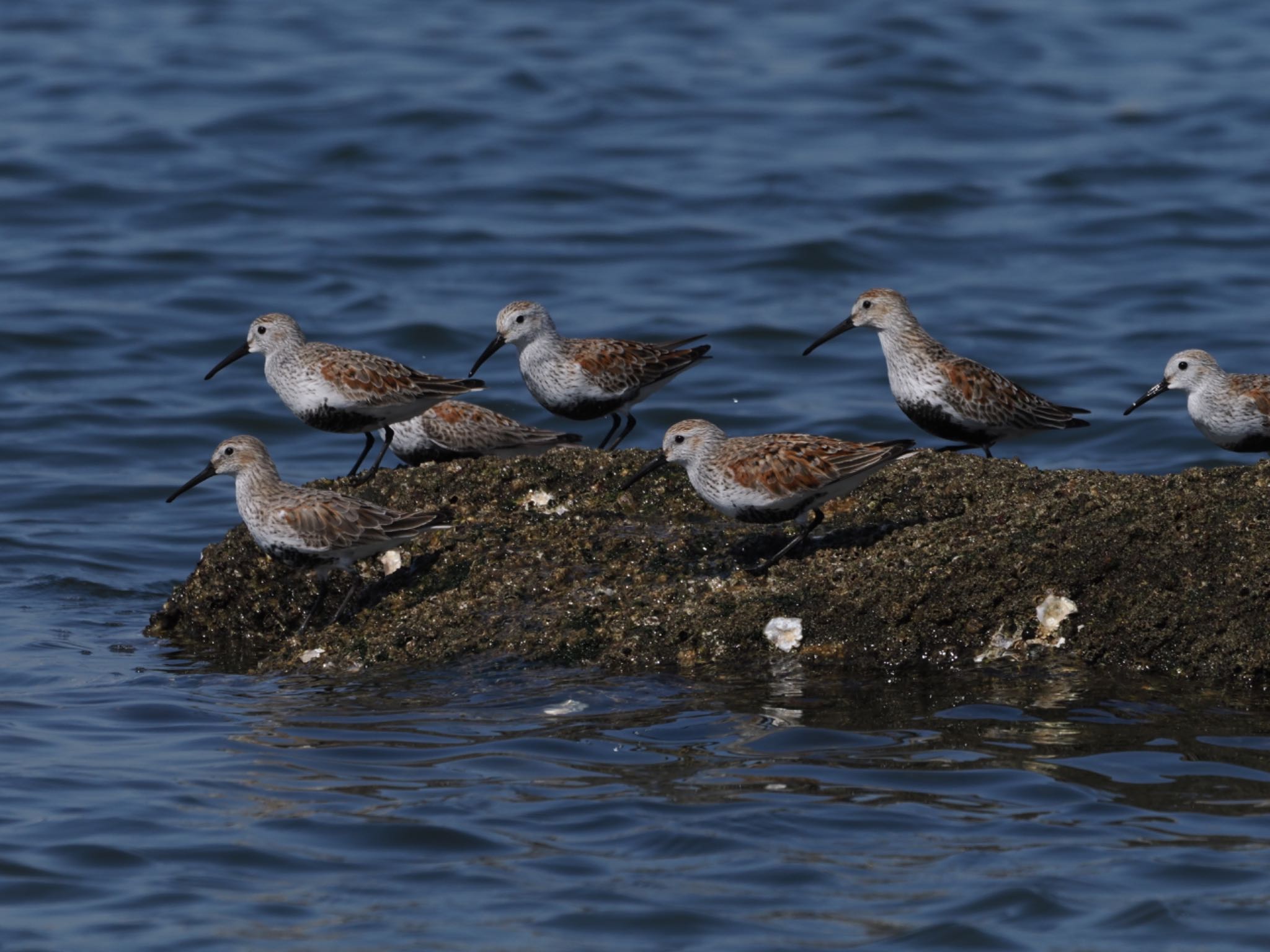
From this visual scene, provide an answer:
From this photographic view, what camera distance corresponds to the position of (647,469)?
32.6 feet

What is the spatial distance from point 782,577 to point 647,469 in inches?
49.0

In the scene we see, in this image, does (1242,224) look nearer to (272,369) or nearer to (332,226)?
(332,226)

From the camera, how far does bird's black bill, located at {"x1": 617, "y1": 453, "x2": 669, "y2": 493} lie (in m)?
9.91

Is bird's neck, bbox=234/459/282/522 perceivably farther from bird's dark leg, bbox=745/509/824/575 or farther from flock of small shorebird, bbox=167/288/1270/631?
bird's dark leg, bbox=745/509/824/575

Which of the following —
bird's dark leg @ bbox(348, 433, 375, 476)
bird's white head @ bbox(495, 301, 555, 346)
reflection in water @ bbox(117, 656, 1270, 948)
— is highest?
bird's white head @ bbox(495, 301, 555, 346)

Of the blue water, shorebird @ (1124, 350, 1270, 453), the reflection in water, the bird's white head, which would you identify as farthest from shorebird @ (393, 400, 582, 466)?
shorebird @ (1124, 350, 1270, 453)

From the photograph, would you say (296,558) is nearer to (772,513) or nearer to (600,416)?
(772,513)

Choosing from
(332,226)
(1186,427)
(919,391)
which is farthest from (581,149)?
(919,391)

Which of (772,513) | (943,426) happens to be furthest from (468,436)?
(943,426)

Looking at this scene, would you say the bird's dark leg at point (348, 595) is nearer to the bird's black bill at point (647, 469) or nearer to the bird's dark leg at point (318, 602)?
the bird's dark leg at point (318, 602)

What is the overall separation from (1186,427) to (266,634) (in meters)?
10.2

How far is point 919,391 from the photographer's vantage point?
11.3 metres

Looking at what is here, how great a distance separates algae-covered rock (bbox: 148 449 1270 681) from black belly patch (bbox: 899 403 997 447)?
1078mm

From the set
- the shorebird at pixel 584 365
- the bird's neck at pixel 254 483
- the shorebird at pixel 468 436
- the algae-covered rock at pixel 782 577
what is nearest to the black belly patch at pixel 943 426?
the algae-covered rock at pixel 782 577
